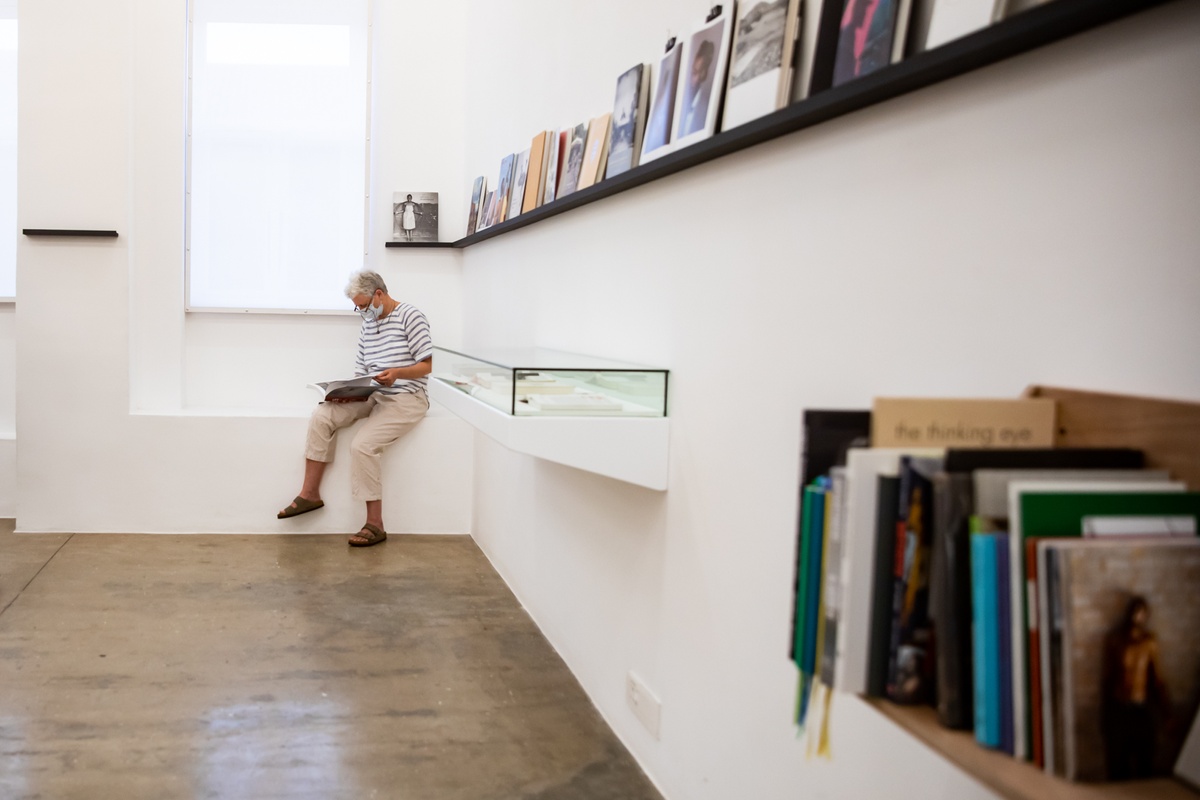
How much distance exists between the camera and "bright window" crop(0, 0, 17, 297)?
6.25m

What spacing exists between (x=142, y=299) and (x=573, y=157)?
3763mm

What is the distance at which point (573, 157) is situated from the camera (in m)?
3.37

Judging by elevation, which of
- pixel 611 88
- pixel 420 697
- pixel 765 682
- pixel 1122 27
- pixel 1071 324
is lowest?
pixel 420 697

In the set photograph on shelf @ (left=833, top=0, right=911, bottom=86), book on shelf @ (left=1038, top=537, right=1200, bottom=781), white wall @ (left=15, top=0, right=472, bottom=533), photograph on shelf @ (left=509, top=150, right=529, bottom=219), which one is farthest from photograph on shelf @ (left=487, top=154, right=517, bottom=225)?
book on shelf @ (left=1038, top=537, right=1200, bottom=781)

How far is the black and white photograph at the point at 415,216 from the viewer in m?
6.11

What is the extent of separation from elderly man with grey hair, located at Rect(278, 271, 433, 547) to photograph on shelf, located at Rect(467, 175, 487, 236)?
60 cm

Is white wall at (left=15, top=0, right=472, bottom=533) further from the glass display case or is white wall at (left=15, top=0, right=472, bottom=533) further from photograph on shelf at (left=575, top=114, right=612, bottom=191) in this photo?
the glass display case

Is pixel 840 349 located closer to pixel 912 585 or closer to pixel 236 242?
pixel 912 585

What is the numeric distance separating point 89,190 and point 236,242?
0.96 meters

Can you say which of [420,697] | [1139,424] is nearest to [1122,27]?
[1139,424]

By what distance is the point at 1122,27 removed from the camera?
46.8 inches

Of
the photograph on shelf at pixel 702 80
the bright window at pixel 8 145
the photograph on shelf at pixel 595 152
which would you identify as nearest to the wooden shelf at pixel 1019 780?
the photograph on shelf at pixel 702 80

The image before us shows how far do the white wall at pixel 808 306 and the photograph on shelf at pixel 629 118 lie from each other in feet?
0.30

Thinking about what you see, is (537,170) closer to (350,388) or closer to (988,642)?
(350,388)
